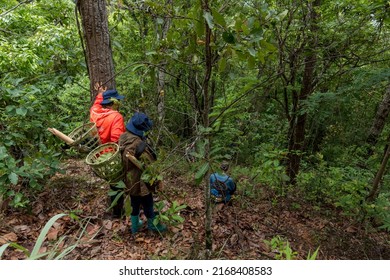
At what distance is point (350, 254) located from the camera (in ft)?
11.5

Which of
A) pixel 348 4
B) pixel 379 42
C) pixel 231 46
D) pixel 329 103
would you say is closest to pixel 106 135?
pixel 231 46

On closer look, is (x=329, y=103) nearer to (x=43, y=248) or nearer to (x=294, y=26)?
(x=294, y=26)

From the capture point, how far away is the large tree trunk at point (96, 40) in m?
3.01

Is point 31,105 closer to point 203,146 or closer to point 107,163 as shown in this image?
point 107,163

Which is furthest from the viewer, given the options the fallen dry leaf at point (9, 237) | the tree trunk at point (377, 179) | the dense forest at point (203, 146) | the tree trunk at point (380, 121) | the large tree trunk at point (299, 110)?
the tree trunk at point (380, 121)

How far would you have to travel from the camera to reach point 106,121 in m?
3.11

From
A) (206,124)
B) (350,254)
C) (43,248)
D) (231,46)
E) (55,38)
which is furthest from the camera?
(55,38)

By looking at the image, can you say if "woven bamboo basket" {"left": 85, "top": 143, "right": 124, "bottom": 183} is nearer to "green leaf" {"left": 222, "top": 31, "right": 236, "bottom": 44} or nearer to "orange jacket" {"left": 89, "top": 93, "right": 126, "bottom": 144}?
"orange jacket" {"left": 89, "top": 93, "right": 126, "bottom": 144}

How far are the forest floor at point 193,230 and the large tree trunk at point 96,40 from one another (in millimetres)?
1415

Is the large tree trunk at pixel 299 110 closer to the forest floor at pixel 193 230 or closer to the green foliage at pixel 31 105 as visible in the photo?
the forest floor at pixel 193 230

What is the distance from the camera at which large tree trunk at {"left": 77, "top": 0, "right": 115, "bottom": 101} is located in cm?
301

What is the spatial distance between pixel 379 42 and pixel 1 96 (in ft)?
18.1

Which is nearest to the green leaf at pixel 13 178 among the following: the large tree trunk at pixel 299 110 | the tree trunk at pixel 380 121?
the large tree trunk at pixel 299 110

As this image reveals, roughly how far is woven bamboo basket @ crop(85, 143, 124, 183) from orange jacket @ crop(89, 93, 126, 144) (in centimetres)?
21
